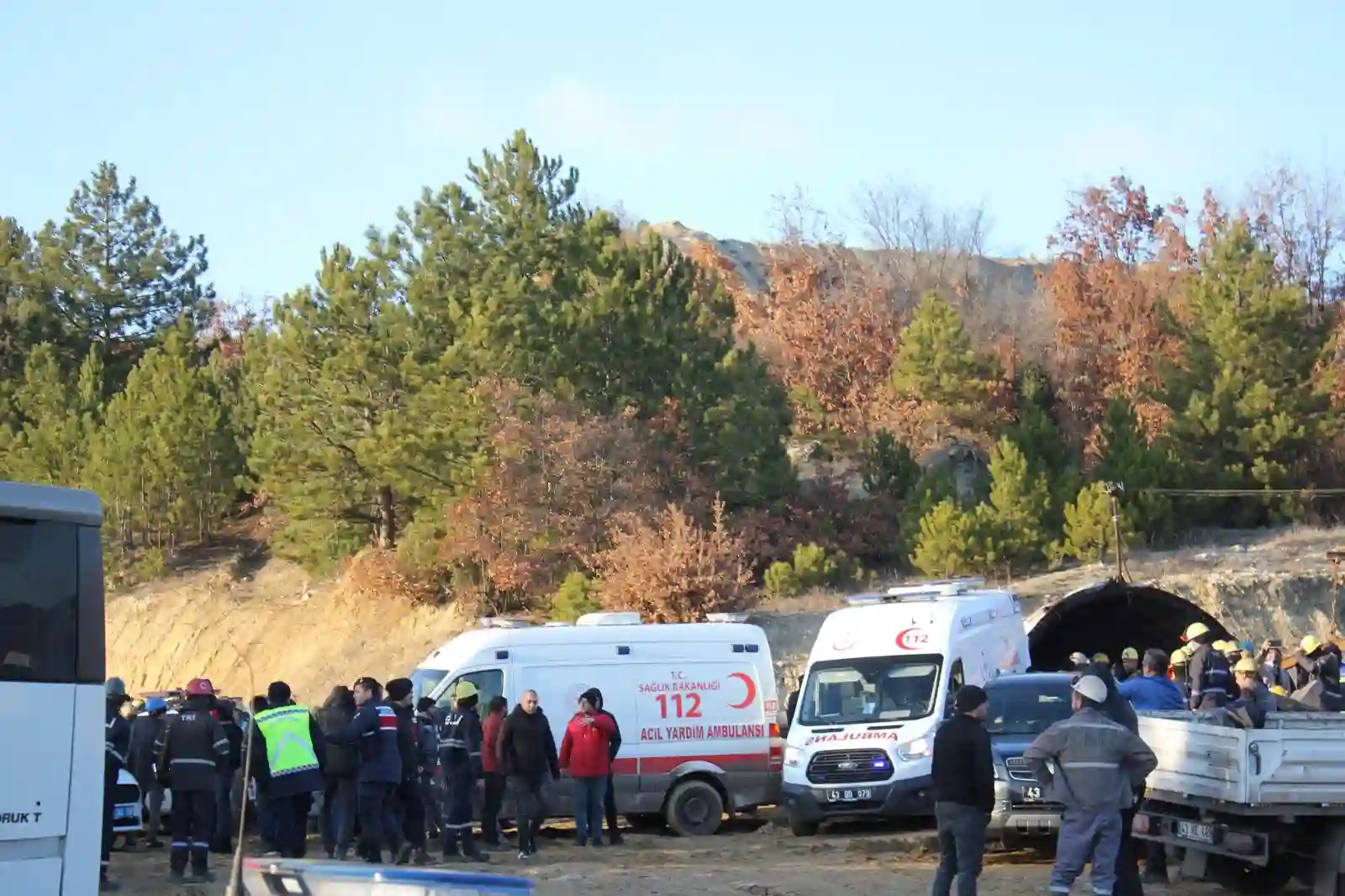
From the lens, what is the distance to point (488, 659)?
19250mm

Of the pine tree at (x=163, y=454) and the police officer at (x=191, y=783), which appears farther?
the pine tree at (x=163, y=454)

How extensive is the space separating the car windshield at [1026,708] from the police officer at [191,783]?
777cm

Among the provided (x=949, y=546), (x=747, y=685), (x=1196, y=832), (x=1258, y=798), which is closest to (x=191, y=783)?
(x=747, y=685)

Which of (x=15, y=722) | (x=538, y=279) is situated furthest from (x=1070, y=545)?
(x=15, y=722)

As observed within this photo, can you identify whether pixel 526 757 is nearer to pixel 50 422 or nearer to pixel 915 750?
pixel 915 750

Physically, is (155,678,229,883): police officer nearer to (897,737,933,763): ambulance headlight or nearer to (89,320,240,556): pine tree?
(897,737,933,763): ambulance headlight

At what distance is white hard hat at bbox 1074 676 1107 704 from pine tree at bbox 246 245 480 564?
28.4 meters

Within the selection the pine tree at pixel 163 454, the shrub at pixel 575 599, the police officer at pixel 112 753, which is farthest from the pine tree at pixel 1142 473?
the police officer at pixel 112 753

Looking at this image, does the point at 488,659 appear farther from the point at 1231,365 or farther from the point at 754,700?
the point at 1231,365

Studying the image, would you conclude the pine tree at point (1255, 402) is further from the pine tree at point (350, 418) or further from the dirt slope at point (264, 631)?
the dirt slope at point (264, 631)

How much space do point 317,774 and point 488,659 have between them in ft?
16.0

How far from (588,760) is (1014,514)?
2329 centimetres

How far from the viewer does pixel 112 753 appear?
51.1 ft

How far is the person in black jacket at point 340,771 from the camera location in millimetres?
14656
